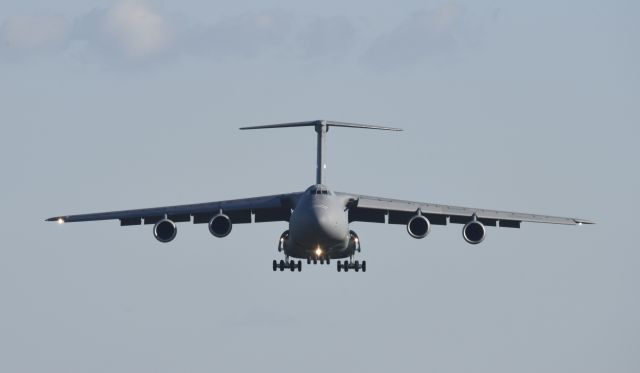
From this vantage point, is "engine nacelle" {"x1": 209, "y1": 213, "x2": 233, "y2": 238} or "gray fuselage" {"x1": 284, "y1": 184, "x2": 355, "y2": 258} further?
"engine nacelle" {"x1": 209, "y1": 213, "x2": 233, "y2": 238}

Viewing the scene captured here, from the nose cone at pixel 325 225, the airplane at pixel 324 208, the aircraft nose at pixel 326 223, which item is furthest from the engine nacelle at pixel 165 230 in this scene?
the aircraft nose at pixel 326 223

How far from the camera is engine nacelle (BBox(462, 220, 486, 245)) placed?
50812mm

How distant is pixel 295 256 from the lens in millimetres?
50844

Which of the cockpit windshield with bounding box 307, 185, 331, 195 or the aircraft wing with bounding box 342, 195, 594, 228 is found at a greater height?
the cockpit windshield with bounding box 307, 185, 331, 195

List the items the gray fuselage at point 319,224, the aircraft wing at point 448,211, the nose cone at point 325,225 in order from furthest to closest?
1. the aircraft wing at point 448,211
2. the gray fuselage at point 319,224
3. the nose cone at point 325,225

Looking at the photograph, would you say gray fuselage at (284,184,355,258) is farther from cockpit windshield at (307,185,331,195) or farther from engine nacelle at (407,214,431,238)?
engine nacelle at (407,214,431,238)

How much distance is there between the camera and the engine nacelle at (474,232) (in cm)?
5081

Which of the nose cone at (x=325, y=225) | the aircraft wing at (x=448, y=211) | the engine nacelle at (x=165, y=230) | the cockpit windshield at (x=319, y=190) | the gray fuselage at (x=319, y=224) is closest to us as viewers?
the nose cone at (x=325, y=225)

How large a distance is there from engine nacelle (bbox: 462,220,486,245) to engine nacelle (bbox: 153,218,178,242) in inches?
336

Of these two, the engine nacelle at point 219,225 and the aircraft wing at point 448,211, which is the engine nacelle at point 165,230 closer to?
the engine nacelle at point 219,225

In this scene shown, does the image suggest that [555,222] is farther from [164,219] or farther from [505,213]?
[164,219]

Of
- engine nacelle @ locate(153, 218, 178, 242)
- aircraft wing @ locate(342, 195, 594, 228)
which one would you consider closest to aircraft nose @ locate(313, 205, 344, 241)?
aircraft wing @ locate(342, 195, 594, 228)

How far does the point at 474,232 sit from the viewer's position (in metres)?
50.9

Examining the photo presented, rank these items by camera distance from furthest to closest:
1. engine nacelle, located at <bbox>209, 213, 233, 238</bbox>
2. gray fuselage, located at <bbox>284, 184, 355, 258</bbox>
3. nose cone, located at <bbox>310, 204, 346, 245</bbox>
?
engine nacelle, located at <bbox>209, 213, 233, 238</bbox>, gray fuselage, located at <bbox>284, 184, 355, 258</bbox>, nose cone, located at <bbox>310, 204, 346, 245</bbox>
